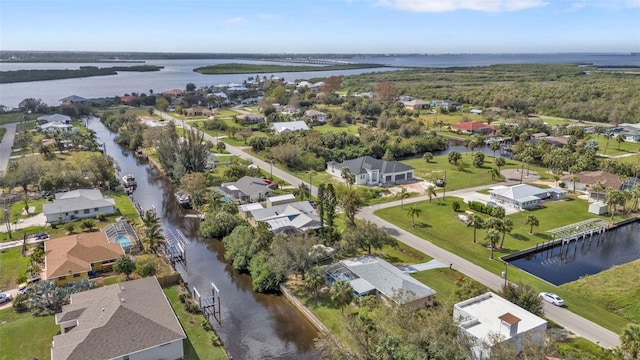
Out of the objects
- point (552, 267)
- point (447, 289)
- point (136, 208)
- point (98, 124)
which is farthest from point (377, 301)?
point (98, 124)

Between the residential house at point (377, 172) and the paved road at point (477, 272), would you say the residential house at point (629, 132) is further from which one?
the residential house at point (377, 172)

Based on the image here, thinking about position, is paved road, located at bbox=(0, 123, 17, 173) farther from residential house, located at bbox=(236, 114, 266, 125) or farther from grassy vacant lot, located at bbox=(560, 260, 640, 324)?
grassy vacant lot, located at bbox=(560, 260, 640, 324)

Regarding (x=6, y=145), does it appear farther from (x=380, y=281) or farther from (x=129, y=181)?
(x=380, y=281)

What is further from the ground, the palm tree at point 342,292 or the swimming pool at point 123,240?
the palm tree at point 342,292

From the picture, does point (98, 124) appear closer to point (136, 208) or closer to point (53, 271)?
point (136, 208)

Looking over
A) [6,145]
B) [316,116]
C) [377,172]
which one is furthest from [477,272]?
[6,145]

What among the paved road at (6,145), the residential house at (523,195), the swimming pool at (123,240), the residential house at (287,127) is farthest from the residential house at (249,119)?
the swimming pool at (123,240)
